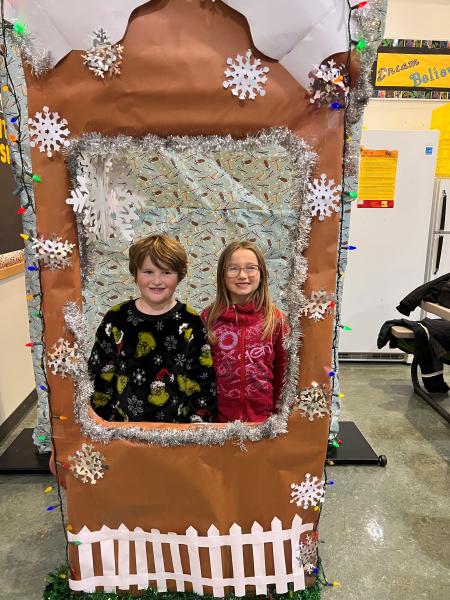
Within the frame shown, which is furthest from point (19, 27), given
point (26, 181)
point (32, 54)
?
point (26, 181)

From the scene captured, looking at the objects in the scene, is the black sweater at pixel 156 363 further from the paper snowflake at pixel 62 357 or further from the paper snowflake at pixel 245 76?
the paper snowflake at pixel 245 76

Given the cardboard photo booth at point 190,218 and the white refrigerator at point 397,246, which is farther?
the white refrigerator at point 397,246

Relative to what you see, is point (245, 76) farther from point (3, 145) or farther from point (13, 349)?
point (13, 349)

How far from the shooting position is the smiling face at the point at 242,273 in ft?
4.01

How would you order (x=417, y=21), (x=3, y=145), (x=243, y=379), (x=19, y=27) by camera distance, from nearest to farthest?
(x=19, y=27)
(x=243, y=379)
(x=3, y=145)
(x=417, y=21)

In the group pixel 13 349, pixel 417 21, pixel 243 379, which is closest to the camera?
pixel 243 379

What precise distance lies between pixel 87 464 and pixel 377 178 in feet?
9.05

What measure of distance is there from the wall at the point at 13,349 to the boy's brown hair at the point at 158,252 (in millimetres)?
1527

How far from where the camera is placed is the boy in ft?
4.01

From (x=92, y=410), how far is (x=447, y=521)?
1472 mm

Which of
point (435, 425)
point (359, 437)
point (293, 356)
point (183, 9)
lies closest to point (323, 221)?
point (293, 356)

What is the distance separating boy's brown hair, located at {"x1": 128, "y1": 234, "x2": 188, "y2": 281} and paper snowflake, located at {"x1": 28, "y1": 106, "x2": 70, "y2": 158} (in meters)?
0.31

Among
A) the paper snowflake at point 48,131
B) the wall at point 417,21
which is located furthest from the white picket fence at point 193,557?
the wall at point 417,21

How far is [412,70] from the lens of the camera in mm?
4211
